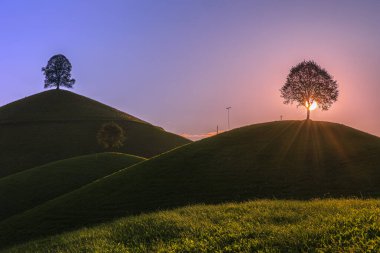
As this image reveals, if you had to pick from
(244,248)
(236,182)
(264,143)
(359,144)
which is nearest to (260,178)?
(236,182)

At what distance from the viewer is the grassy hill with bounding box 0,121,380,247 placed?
41500 mm

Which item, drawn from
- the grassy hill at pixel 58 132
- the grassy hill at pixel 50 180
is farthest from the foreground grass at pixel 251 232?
the grassy hill at pixel 58 132

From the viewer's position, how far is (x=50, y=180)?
64.8 meters

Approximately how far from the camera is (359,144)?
5972 centimetres

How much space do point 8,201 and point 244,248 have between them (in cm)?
5071

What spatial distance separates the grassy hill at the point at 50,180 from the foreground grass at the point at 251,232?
35.1 metres

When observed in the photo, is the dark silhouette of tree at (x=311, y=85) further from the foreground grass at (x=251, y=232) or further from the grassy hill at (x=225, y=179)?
the foreground grass at (x=251, y=232)

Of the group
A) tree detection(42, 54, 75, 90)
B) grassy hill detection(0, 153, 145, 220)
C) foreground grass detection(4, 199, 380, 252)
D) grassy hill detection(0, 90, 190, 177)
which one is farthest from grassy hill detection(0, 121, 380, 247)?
tree detection(42, 54, 75, 90)

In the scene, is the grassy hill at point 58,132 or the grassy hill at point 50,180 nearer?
the grassy hill at point 50,180

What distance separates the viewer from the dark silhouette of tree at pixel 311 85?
7694 cm

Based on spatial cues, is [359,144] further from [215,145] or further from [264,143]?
[215,145]

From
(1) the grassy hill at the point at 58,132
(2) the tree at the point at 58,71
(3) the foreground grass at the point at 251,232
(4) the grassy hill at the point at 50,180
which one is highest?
(2) the tree at the point at 58,71

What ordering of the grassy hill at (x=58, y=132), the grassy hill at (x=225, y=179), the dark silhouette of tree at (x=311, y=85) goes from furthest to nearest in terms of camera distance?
1. the grassy hill at (x=58, y=132)
2. the dark silhouette of tree at (x=311, y=85)
3. the grassy hill at (x=225, y=179)

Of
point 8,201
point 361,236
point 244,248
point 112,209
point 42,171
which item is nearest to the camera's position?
point 361,236
